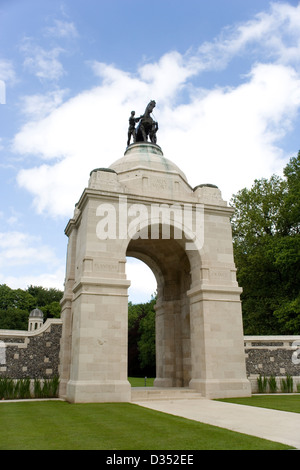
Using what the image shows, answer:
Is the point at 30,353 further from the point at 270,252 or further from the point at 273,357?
the point at 270,252

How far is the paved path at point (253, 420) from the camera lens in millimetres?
6615

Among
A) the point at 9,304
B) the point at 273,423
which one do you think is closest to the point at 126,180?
the point at 273,423

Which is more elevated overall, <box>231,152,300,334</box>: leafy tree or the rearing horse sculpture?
the rearing horse sculpture

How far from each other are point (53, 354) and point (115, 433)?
32.8 ft

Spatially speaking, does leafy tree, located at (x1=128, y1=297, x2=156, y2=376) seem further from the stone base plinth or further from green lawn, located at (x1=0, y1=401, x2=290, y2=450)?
green lawn, located at (x1=0, y1=401, x2=290, y2=450)

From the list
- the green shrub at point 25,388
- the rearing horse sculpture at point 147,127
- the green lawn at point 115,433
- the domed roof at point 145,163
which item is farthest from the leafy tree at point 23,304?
the green lawn at point 115,433

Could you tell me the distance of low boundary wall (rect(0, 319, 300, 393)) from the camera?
50.1 feet

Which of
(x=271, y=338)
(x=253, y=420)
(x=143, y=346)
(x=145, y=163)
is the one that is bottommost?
(x=253, y=420)

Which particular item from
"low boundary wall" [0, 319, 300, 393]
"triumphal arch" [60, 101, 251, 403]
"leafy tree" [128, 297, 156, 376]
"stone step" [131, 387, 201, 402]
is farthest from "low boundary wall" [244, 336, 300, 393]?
"leafy tree" [128, 297, 156, 376]

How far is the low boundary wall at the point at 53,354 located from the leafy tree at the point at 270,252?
5.61 m

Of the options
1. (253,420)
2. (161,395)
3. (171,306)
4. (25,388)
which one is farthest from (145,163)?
(253,420)

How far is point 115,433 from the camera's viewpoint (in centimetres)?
679

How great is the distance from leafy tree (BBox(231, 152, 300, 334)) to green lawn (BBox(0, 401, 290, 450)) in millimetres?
15813
